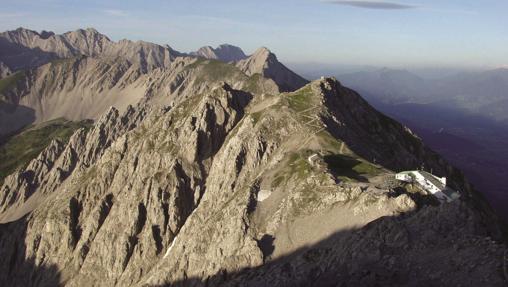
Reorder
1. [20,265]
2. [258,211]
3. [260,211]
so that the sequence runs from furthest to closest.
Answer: [20,265] → [258,211] → [260,211]

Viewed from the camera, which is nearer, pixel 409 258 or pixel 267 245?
pixel 409 258

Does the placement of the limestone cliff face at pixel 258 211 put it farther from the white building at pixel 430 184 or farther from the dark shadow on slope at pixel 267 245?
the white building at pixel 430 184

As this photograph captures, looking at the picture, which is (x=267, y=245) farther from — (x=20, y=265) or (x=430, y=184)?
(x=20, y=265)

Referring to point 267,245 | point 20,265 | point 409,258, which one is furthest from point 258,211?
point 20,265

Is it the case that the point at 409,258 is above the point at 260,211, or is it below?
above

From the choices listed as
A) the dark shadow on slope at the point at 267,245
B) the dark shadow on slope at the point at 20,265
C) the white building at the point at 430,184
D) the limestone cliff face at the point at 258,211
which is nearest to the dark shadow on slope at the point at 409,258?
the limestone cliff face at the point at 258,211
